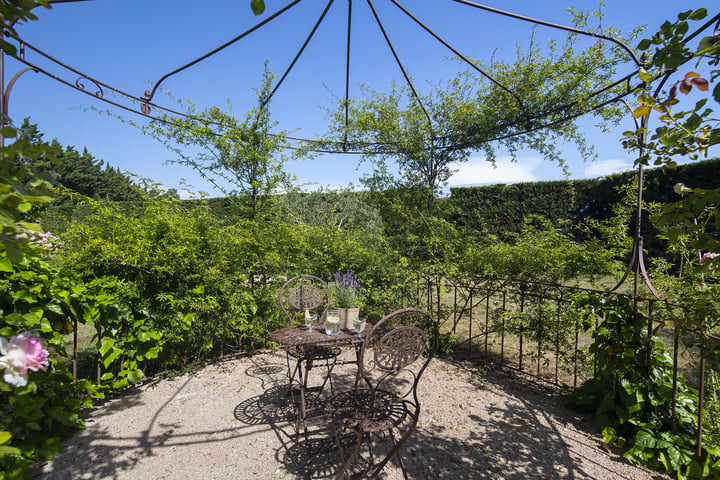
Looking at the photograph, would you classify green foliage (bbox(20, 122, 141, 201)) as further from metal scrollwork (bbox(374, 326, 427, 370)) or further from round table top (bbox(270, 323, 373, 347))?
metal scrollwork (bbox(374, 326, 427, 370))

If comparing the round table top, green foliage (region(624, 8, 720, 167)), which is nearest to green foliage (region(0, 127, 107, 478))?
the round table top

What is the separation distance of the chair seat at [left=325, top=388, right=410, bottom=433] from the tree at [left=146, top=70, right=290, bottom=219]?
2787 millimetres

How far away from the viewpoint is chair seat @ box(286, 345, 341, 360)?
2.73 metres

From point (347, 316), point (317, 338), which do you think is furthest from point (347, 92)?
point (317, 338)

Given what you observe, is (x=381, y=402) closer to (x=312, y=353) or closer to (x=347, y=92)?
(x=312, y=353)

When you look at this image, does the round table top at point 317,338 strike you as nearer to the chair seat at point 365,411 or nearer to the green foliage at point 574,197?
the chair seat at point 365,411

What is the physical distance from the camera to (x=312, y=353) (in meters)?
2.72

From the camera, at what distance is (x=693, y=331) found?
1.45 meters

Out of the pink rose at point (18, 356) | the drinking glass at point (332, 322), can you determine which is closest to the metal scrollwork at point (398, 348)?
the drinking glass at point (332, 322)

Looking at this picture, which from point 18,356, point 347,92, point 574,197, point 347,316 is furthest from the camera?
point 574,197

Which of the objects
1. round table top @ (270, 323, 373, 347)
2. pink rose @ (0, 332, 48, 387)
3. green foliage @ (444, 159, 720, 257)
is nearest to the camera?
pink rose @ (0, 332, 48, 387)

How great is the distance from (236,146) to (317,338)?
269 centimetres

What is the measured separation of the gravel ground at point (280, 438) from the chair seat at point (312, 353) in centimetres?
49

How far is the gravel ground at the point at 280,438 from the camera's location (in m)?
2.16
